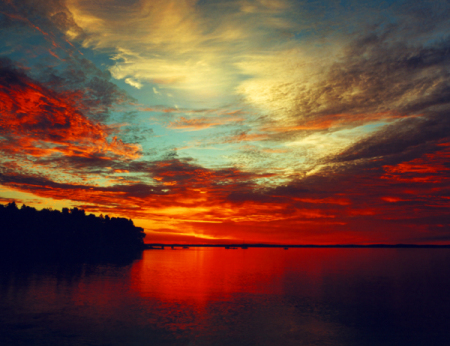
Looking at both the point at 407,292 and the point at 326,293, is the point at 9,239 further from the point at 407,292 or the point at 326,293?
the point at 407,292

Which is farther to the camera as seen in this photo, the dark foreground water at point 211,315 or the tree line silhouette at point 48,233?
the tree line silhouette at point 48,233

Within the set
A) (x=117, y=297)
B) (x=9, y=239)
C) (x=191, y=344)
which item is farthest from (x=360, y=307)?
(x=9, y=239)

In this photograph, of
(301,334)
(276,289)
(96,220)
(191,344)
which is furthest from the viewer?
(96,220)

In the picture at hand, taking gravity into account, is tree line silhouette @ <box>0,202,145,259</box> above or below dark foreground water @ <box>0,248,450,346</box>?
above

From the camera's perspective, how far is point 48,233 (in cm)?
13925

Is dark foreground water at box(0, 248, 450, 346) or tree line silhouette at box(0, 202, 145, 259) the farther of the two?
tree line silhouette at box(0, 202, 145, 259)

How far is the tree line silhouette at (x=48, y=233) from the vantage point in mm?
121875

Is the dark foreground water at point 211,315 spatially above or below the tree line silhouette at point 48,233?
below

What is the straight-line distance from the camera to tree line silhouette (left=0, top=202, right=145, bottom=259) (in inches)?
4798

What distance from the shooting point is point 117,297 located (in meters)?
47.2

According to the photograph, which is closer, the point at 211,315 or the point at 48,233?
the point at 211,315

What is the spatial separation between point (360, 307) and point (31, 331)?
4154cm

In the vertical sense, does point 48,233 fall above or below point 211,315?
above

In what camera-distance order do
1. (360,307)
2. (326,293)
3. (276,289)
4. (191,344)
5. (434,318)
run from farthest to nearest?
(276,289) → (326,293) → (360,307) → (434,318) → (191,344)
